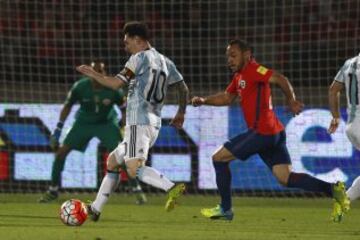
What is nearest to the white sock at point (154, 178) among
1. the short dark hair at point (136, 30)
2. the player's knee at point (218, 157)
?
the player's knee at point (218, 157)

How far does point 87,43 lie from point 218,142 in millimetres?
3914

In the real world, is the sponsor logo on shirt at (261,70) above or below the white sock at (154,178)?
above

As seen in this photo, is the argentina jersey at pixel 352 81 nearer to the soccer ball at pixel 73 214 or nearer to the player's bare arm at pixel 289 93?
the player's bare arm at pixel 289 93

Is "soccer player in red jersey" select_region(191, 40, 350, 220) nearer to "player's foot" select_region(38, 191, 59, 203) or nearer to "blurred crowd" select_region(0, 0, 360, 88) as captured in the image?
"player's foot" select_region(38, 191, 59, 203)

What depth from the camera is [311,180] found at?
1090cm

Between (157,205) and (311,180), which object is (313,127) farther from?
(311,180)

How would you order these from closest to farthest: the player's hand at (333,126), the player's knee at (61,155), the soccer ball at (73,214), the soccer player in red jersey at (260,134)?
the soccer ball at (73,214)
the soccer player in red jersey at (260,134)
the player's hand at (333,126)
the player's knee at (61,155)

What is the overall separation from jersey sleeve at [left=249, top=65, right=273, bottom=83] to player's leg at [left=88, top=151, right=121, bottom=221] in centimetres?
149

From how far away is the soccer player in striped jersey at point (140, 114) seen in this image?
10.6 meters

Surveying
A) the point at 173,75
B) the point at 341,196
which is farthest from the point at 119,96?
the point at 341,196

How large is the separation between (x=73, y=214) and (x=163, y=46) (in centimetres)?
918

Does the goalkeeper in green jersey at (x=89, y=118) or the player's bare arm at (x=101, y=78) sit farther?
the goalkeeper in green jersey at (x=89, y=118)

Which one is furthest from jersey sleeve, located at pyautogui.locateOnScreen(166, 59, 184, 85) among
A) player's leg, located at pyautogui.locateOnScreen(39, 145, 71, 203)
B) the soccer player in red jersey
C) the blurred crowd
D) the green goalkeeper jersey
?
the blurred crowd

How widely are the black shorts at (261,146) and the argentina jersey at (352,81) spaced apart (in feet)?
3.12
